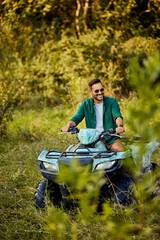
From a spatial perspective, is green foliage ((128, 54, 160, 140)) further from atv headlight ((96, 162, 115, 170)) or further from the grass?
atv headlight ((96, 162, 115, 170))

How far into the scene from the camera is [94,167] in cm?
236

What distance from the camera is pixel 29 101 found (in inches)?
442

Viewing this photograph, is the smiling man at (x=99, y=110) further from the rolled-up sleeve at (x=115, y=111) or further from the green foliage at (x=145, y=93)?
the green foliage at (x=145, y=93)

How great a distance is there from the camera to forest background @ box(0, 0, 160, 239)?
2.76 meters

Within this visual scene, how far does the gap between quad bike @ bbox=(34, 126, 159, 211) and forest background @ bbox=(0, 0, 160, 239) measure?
0.99ft

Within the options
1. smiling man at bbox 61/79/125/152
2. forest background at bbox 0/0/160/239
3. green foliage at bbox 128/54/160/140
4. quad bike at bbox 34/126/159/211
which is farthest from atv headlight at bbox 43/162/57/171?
green foliage at bbox 128/54/160/140

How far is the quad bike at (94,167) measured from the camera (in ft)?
7.79

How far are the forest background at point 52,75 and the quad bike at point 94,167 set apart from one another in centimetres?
30

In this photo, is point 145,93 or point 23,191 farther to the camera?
point 23,191

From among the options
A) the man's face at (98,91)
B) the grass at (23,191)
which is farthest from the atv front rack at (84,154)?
the man's face at (98,91)

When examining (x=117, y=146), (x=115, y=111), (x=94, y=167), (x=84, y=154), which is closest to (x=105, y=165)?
(x=94, y=167)

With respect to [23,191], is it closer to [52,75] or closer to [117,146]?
[117,146]

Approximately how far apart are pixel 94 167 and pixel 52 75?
9325 mm

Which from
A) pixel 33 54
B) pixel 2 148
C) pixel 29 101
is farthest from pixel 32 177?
pixel 33 54
